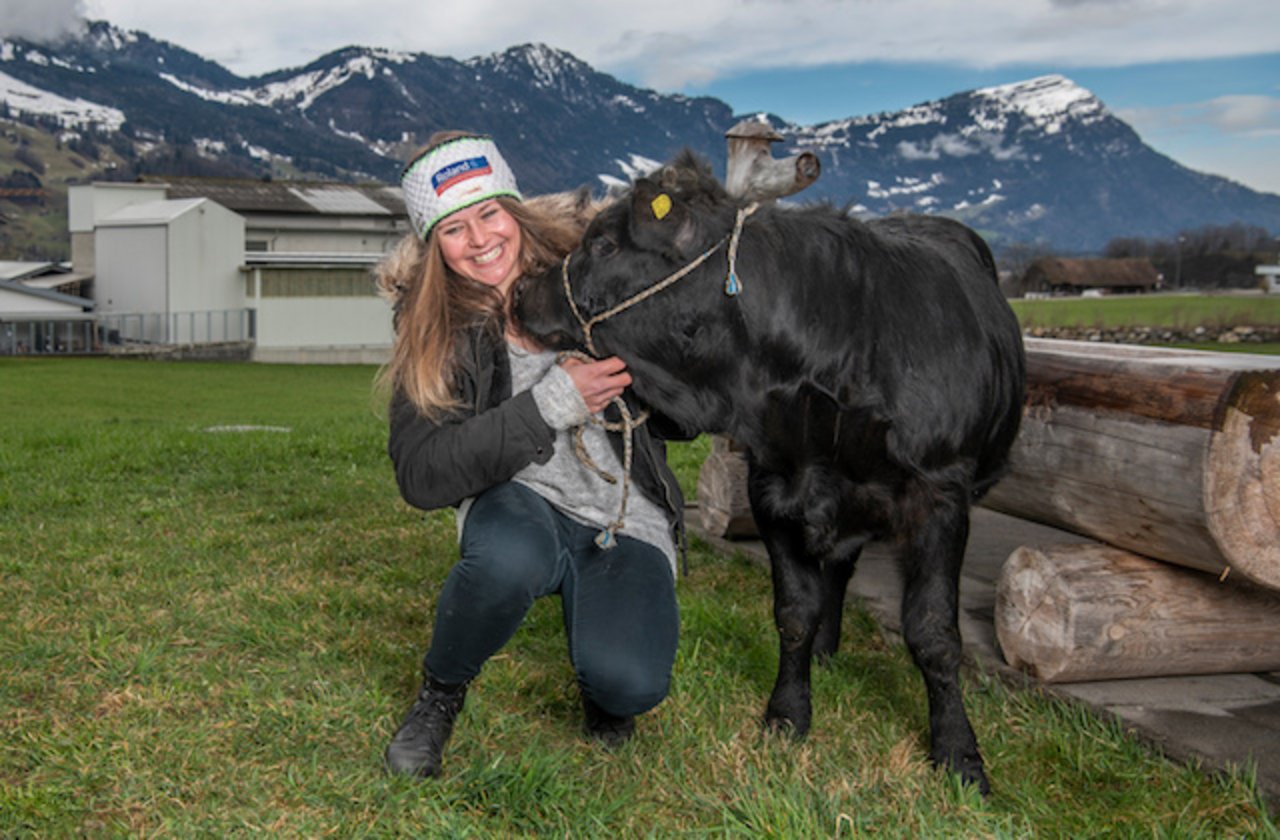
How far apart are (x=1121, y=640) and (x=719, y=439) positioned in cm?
302

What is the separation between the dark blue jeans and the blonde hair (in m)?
0.47

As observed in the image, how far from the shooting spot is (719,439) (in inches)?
271

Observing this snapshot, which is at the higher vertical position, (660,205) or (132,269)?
(660,205)

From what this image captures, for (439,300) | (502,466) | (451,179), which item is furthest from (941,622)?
(451,179)

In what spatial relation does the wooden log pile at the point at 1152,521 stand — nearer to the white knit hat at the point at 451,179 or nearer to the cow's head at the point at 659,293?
the cow's head at the point at 659,293

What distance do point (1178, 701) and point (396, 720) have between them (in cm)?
276

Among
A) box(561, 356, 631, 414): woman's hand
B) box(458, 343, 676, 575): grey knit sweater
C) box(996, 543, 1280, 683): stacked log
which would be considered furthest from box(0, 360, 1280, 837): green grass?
box(561, 356, 631, 414): woman's hand

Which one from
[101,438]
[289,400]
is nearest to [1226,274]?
[289,400]

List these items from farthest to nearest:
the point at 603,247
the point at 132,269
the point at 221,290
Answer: the point at 132,269
the point at 221,290
the point at 603,247

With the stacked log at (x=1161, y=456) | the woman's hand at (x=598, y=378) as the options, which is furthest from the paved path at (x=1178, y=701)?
the woman's hand at (x=598, y=378)

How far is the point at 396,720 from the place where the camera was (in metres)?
3.96

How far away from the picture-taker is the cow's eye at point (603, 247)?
3.46m

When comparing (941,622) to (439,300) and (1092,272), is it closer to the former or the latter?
(439,300)

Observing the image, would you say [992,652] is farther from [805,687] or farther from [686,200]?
[686,200]
